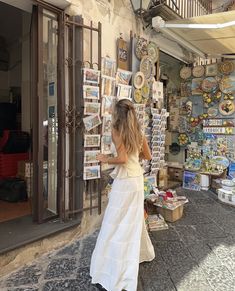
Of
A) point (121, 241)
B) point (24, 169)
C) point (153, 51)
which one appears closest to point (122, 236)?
point (121, 241)

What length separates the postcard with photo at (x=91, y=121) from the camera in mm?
3299

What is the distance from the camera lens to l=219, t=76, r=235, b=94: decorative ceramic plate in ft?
18.6

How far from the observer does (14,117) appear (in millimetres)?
5922

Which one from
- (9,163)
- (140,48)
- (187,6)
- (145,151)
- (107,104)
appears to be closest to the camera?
(145,151)

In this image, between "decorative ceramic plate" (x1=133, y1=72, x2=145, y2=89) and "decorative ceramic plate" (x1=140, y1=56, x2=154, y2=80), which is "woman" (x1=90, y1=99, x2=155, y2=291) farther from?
"decorative ceramic plate" (x1=140, y1=56, x2=154, y2=80)

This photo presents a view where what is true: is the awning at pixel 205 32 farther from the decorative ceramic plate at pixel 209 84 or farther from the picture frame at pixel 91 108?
the picture frame at pixel 91 108

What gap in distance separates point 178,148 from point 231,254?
3.78 meters

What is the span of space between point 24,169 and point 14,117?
204 cm

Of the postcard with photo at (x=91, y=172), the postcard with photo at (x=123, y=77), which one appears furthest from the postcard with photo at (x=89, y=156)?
the postcard with photo at (x=123, y=77)

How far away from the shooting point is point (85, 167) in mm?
3332

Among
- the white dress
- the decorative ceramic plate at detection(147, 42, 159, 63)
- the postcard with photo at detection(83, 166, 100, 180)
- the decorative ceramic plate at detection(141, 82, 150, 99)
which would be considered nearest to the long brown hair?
the white dress

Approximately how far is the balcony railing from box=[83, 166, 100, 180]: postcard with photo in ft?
9.15

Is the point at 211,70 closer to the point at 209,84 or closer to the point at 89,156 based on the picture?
the point at 209,84

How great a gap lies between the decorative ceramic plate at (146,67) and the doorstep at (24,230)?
241cm
